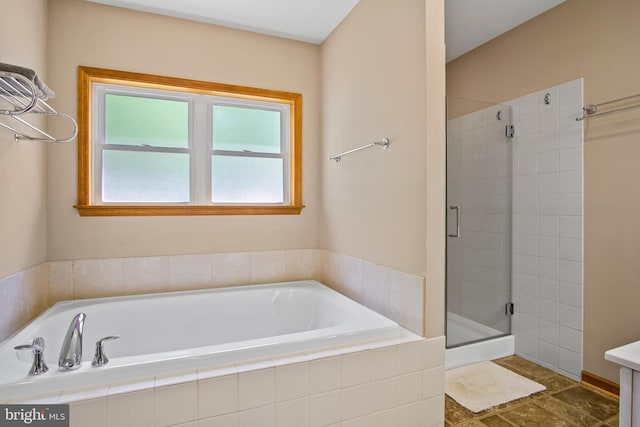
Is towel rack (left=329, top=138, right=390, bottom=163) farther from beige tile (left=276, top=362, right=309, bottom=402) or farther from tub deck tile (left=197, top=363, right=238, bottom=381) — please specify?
tub deck tile (left=197, top=363, right=238, bottom=381)

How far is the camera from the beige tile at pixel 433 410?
168cm

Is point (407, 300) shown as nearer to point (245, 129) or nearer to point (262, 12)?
point (245, 129)

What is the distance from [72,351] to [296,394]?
0.88 m

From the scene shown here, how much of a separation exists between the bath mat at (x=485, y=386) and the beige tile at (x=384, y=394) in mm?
762

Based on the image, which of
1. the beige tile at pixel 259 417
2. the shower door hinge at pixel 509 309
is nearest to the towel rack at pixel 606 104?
the shower door hinge at pixel 509 309

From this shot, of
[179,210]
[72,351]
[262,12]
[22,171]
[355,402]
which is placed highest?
[262,12]

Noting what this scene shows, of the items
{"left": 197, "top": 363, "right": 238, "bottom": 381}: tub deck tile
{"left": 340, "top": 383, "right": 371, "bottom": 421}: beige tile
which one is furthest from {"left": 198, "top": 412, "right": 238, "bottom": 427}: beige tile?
{"left": 340, "top": 383, "right": 371, "bottom": 421}: beige tile

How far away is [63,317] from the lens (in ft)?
6.42

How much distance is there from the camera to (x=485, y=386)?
2.28 m

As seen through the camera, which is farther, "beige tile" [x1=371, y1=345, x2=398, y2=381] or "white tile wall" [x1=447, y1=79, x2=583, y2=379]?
"white tile wall" [x1=447, y1=79, x2=583, y2=379]

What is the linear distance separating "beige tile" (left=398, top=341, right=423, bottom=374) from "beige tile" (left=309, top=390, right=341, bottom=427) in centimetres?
34

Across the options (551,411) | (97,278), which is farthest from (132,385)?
(551,411)

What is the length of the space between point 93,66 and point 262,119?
1197 mm

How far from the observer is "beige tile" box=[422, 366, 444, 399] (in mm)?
1681
